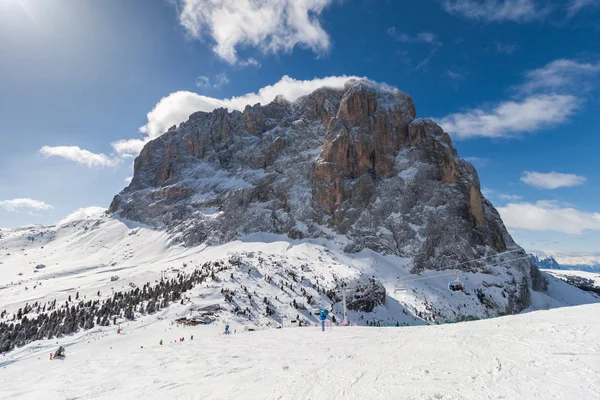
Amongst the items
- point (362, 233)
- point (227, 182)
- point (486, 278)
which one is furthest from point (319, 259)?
point (227, 182)

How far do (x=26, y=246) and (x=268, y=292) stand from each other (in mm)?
142680

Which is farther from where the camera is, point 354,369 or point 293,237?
point 293,237

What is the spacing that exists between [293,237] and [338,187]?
89.0 feet

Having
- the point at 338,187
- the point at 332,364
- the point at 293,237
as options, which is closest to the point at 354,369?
the point at 332,364

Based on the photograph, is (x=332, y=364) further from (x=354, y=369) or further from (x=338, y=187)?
(x=338, y=187)

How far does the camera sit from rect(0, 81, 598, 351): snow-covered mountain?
209 feet

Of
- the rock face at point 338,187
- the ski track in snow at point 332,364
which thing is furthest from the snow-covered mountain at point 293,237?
the ski track in snow at point 332,364

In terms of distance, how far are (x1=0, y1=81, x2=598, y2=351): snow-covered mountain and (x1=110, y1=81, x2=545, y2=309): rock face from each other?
596 mm

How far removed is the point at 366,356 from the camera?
1705cm

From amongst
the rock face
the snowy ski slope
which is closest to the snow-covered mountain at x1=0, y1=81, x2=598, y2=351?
the rock face

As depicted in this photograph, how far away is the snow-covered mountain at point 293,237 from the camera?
63688 mm

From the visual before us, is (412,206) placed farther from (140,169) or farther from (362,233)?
(140,169)

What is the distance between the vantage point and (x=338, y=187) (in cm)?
13025

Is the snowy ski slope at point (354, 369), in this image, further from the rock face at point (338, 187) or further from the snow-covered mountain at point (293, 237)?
the rock face at point (338, 187)
